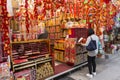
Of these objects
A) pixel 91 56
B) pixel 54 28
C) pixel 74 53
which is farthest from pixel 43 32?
pixel 54 28

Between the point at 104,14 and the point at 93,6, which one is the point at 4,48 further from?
Answer: the point at 104,14

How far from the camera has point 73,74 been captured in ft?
15.2

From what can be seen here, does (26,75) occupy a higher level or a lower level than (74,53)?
lower

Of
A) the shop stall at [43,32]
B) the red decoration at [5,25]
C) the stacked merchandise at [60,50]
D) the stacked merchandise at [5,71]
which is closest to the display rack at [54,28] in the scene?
the shop stall at [43,32]

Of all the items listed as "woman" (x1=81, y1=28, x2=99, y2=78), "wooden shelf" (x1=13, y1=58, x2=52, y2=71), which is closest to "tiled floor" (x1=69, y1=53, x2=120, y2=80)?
"woman" (x1=81, y1=28, x2=99, y2=78)

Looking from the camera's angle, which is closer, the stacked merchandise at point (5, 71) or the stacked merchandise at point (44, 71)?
the stacked merchandise at point (5, 71)

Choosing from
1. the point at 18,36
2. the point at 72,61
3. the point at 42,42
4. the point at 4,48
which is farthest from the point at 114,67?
the point at 4,48

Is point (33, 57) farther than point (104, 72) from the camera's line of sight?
No

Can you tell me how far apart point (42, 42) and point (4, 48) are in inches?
50.8

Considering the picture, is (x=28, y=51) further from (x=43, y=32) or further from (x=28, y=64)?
(x=43, y=32)

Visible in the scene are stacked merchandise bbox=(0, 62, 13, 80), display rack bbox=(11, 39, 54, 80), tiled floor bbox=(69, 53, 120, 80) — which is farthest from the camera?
tiled floor bbox=(69, 53, 120, 80)

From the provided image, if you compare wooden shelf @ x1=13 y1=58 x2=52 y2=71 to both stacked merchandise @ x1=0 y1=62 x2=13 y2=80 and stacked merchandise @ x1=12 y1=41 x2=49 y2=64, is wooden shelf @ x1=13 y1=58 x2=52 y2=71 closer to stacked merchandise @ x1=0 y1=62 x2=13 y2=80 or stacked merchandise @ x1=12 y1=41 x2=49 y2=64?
stacked merchandise @ x1=12 y1=41 x2=49 y2=64

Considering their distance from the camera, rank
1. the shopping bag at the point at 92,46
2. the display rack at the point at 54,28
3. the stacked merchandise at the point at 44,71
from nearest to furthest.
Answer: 1. the stacked merchandise at the point at 44,71
2. the shopping bag at the point at 92,46
3. the display rack at the point at 54,28

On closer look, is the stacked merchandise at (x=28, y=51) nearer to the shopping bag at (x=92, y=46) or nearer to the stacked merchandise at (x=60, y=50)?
the shopping bag at (x=92, y=46)
